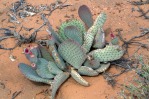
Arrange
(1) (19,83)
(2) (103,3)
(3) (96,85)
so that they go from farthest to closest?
(2) (103,3) → (1) (19,83) → (3) (96,85)

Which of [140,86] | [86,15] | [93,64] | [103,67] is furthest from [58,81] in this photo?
[86,15]

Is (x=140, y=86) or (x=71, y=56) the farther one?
(x=71, y=56)

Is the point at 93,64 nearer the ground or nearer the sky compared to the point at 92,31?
nearer the ground

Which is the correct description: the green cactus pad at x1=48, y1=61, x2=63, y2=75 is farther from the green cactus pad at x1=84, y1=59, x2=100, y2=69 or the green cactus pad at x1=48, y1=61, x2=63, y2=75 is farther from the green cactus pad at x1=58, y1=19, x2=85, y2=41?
the green cactus pad at x1=58, y1=19, x2=85, y2=41

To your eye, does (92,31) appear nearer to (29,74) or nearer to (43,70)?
(43,70)

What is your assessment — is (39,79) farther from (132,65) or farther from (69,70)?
(132,65)

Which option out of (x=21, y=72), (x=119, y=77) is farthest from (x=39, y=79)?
(x=119, y=77)

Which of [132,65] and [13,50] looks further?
[13,50]
